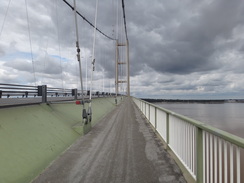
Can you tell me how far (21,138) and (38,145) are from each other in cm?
53

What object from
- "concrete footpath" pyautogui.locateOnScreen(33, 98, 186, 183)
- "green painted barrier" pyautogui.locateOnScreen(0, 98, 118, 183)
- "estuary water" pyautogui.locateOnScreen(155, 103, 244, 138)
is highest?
"green painted barrier" pyautogui.locateOnScreen(0, 98, 118, 183)

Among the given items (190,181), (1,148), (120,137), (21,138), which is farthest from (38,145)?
(190,181)

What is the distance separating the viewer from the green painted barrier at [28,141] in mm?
4504

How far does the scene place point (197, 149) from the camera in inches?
154

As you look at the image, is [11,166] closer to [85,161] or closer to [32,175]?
[32,175]

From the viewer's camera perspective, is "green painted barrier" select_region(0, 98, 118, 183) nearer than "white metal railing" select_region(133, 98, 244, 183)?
No

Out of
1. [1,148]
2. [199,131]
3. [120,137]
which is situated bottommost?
[120,137]

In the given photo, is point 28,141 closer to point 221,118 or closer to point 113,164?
point 113,164

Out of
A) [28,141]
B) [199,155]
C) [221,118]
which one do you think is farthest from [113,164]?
[221,118]

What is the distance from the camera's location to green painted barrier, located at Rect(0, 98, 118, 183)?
450 cm

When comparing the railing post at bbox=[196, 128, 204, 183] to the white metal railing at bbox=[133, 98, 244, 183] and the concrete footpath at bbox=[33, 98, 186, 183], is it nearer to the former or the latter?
the white metal railing at bbox=[133, 98, 244, 183]

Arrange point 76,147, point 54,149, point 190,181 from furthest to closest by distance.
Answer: point 76,147 < point 54,149 < point 190,181

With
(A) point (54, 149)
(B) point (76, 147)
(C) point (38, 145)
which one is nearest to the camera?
(C) point (38, 145)

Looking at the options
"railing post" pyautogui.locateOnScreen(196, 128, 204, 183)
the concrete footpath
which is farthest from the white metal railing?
the concrete footpath
